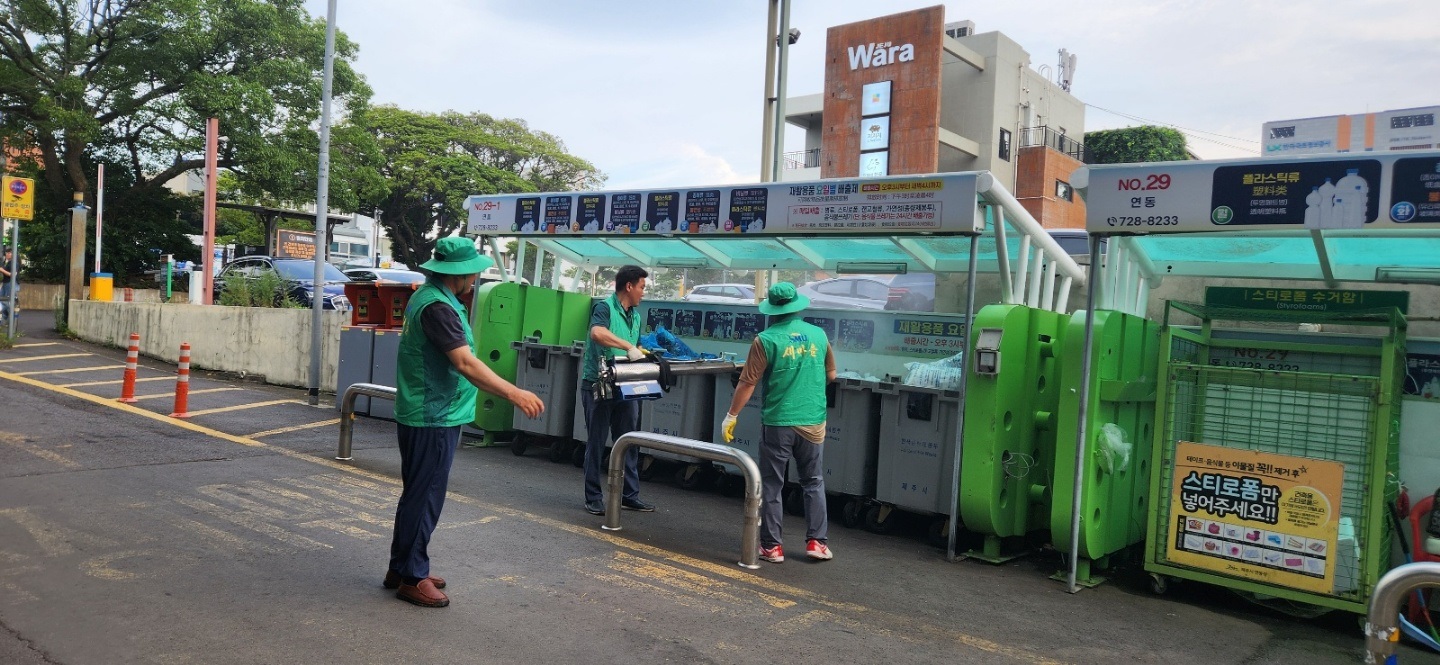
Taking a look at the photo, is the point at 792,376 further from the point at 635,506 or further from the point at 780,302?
the point at 635,506

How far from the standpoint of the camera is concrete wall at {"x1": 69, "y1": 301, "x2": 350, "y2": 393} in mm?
14039

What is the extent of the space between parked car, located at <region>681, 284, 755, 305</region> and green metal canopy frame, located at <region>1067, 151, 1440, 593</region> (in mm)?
3961

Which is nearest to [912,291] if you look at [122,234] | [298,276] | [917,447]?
[917,447]

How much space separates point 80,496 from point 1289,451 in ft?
25.6

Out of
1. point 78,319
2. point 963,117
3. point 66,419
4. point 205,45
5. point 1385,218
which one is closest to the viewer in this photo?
point 1385,218

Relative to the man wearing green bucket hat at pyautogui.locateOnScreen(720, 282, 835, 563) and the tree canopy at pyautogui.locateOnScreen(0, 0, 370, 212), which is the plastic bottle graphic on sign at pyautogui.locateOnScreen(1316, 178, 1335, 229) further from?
the tree canopy at pyautogui.locateOnScreen(0, 0, 370, 212)

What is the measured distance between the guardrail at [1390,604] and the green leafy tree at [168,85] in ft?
90.1

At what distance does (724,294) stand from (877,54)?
26862 millimetres

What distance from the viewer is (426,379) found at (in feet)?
15.1

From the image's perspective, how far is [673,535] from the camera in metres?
6.49

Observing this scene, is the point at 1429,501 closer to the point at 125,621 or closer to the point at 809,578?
the point at 809,578

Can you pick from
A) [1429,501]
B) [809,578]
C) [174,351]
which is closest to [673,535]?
[809,578]

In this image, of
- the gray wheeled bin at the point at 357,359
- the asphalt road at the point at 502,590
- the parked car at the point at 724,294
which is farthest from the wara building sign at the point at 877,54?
the asphalt road at the point at 502,590

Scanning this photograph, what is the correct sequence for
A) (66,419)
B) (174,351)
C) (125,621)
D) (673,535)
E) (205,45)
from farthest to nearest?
(205,45) → (174,351) → (66,419) → (673,535) → (125,621)
